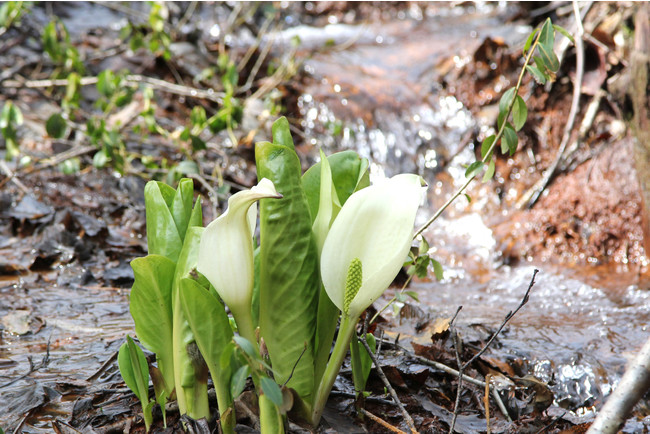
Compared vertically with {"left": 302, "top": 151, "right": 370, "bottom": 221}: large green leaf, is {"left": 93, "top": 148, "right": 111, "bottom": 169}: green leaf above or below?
below

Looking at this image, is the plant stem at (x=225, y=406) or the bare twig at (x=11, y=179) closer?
the plant stem at (x=225, y=406)

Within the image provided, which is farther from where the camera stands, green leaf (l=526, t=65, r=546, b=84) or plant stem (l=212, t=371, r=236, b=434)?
green leaf (l=526, t=65, r=546, b=84)

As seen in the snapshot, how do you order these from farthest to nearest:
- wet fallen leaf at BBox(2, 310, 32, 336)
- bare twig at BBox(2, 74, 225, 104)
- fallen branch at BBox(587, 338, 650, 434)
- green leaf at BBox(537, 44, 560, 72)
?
1. bare twig at BBox(2, 74, 225, 104)
2. wet fallen leaf at BBox(2, 310, 32, 336)
3. green leaf at BBox(537, 44, 560, 72)
4. fallen branch at BBox(587, 338, 650, 434)

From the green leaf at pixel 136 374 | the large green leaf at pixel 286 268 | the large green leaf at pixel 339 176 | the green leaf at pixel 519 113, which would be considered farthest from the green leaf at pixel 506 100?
→ the green leaf at pixel 136 374

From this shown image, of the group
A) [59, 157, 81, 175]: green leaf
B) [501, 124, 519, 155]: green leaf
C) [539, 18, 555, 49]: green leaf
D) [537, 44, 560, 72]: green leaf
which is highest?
[539, 18, 555, 49]: green leaf

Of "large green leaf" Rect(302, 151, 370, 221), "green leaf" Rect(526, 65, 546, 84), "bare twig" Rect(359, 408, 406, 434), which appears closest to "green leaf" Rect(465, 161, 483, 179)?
"green leaf" Rect(526, 65, 546, 84)

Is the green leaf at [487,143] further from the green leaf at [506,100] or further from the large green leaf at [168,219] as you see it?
the large green leaf at [168,219]

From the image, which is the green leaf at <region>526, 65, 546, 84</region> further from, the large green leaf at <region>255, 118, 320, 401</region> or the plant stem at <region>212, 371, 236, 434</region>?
the plant stem at <region>212, 371, 236, 434</region>
